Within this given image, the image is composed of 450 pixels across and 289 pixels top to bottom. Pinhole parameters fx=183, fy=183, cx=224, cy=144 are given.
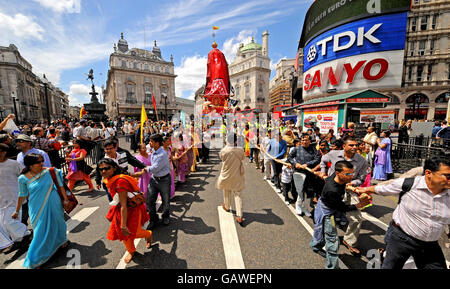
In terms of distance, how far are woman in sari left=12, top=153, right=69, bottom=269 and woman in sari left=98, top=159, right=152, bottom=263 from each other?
1032 mm

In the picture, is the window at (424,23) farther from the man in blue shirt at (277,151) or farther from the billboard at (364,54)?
the man in blue shirt at (277,151)

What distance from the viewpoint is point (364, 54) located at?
18.3m

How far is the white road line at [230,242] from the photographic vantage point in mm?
2885

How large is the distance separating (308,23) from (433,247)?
103 ft

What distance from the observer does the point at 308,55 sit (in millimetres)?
24438

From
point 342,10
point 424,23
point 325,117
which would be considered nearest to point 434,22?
point 424,23

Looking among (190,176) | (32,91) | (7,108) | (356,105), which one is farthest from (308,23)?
(32,91)

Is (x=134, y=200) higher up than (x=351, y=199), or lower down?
higher up

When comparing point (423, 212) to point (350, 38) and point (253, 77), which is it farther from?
point (253, 77)

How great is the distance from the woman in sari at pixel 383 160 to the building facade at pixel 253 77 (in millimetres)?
56845

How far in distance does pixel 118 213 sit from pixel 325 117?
1512cm

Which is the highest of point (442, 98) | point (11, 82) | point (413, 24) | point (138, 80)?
point (413, 24)

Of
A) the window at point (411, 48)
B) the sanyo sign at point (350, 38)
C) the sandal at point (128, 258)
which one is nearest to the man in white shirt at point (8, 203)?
the sandal at point (128, 258)
